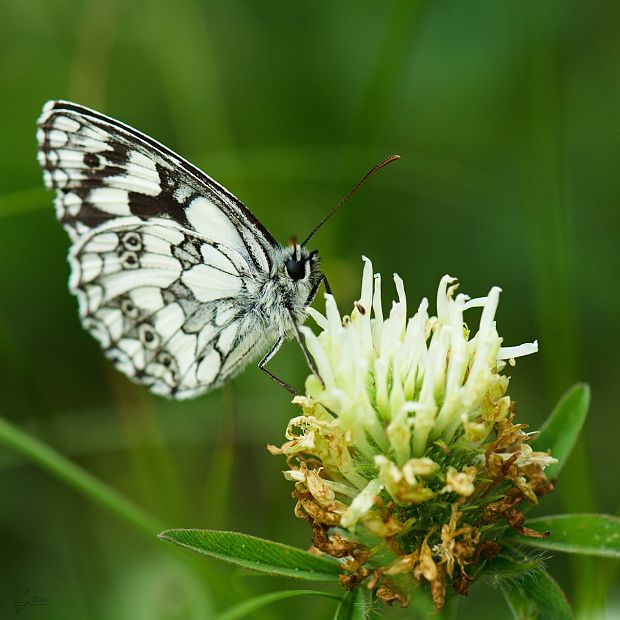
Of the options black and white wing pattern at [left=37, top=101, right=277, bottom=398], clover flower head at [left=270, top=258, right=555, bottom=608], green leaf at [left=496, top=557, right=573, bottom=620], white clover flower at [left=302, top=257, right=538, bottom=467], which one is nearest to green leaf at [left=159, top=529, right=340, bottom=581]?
clover flower head at [left=270, top=258, right=555, bottom=608]

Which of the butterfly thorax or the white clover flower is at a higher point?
the butterfly thorax

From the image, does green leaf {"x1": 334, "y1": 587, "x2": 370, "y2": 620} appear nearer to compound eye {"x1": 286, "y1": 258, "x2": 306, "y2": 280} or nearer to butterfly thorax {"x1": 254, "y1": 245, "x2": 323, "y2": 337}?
butterfly thorax {"x1": 254, "y1": 245, "x2": 323, "y2": 337}

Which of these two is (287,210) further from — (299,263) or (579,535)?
(579,535)

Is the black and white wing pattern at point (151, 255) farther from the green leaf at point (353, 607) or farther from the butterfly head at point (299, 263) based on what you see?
the green leaf at point (353, 607)

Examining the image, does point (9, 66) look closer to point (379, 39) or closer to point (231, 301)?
point (379, 39)

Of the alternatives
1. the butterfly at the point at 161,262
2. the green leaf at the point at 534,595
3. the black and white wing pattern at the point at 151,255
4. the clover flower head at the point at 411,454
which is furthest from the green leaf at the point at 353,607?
the black and white wing pattern at the point at 151,255

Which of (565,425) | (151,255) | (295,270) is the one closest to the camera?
(565,425)

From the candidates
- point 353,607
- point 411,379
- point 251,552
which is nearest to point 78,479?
point 251,552
